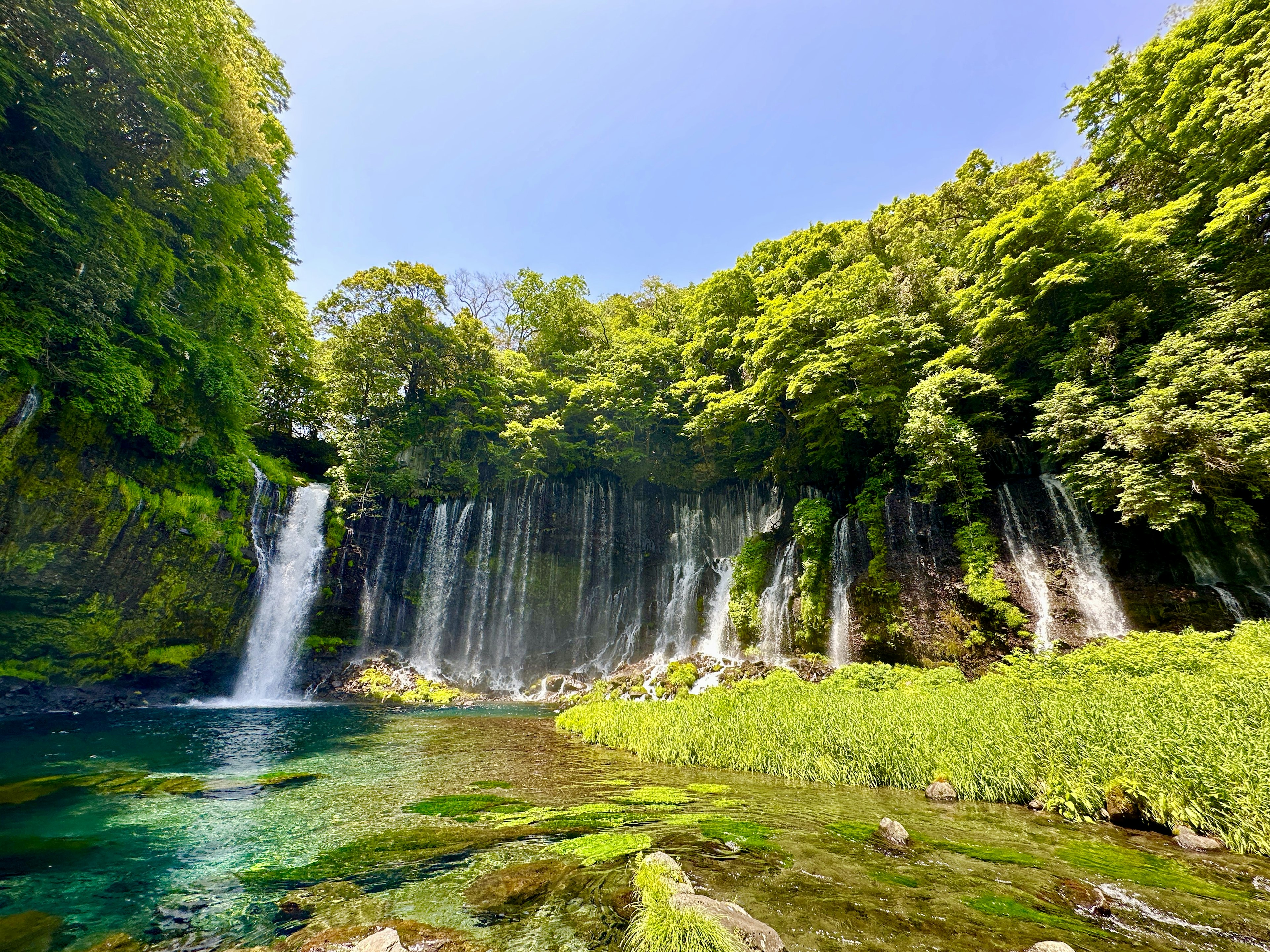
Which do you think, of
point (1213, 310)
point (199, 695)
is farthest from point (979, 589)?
point (199, 695)

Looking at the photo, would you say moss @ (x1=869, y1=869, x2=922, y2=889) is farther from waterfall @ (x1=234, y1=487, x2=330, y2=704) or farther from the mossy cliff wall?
waterfall @ (x1=234, y1=487, x2=330, y2=704)

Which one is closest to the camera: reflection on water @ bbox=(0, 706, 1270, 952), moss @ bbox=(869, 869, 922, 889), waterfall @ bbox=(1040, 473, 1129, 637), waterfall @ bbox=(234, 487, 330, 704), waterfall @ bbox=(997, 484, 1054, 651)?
reflection on water @ bbox=(0, 706, 1270, 952)

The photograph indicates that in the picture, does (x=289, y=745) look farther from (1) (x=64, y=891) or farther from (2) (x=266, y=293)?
(2) (x=266, y=293)

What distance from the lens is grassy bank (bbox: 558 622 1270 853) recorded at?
4594 millimetres

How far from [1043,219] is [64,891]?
24.7 meters

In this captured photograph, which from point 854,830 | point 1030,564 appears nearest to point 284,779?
point 854,830

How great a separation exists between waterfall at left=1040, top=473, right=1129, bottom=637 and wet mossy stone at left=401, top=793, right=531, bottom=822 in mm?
15439

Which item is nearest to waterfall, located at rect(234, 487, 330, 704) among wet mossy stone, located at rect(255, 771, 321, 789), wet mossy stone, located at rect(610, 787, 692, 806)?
wet mossy stone, located at rect(255, 771, 321, 789)

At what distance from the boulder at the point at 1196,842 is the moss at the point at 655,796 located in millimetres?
4493

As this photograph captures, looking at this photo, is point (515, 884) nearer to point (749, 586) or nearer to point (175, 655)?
point (749, 586)

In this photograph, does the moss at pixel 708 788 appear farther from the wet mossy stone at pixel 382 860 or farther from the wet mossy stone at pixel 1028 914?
the wet mossy stone at pixel 1028 914

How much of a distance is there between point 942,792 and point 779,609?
14.1 m

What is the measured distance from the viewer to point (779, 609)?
19750mm

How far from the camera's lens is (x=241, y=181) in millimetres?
17000
